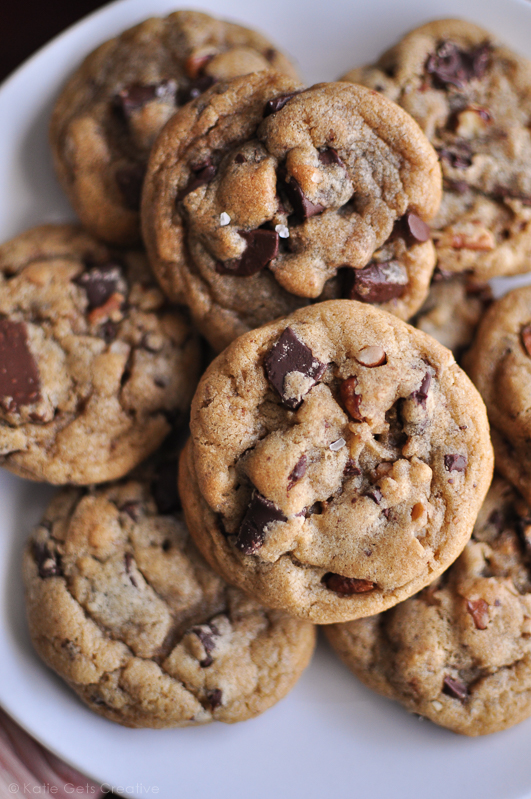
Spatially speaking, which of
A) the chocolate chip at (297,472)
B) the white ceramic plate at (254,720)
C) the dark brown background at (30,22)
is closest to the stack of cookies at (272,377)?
the chocolate chip at (297,472)

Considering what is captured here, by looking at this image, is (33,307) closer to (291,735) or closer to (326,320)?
(326,320)

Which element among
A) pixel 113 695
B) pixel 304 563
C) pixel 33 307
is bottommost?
pixel 113 695

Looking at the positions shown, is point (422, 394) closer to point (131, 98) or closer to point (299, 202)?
point (299, 202)

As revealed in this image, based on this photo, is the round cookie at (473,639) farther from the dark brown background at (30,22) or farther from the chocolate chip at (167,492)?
the dark brown background at (30,22)

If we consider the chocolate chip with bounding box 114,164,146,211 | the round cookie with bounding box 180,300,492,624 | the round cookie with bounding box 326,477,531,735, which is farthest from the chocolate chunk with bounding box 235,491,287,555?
the chocolate chip with bounding box 114,164,146,211

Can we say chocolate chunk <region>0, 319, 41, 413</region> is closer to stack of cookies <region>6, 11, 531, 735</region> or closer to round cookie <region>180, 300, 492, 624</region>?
stack of cookies <region>6, 11, 531, 735</region>

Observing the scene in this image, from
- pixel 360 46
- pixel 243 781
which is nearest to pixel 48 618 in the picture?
Result: pixel 243 781

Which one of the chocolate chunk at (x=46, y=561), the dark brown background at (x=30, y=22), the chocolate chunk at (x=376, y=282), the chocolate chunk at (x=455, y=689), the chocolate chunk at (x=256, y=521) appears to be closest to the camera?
the chocolate chunk at (x=256, y=521)

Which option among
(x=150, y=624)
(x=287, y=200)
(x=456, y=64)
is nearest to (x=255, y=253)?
(x=287, y=200)
